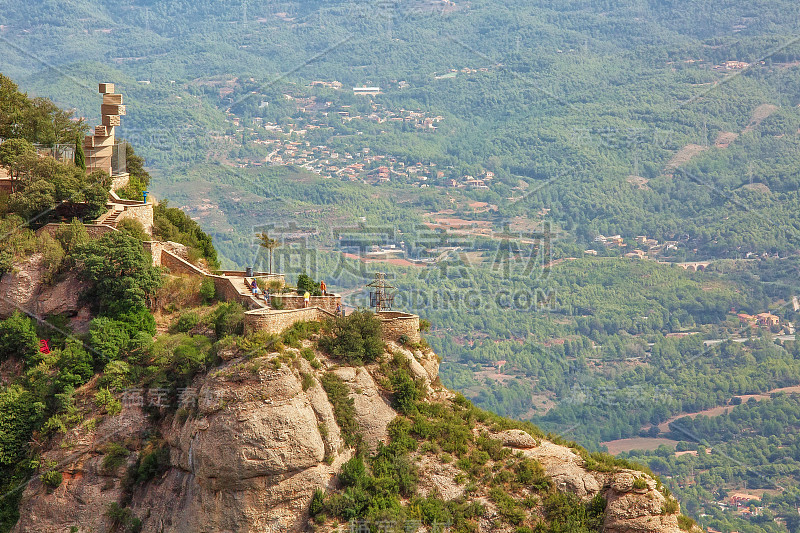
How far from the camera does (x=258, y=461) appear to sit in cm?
3841

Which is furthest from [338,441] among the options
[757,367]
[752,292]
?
[752,292]

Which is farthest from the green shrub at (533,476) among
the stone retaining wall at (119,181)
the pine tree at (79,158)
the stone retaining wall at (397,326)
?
the pine tree at (79,158)

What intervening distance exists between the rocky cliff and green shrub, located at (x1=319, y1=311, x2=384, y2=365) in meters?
0.53

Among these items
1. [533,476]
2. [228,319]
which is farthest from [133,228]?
[533,476]

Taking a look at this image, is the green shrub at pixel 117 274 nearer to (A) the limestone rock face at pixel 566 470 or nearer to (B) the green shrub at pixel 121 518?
(B) the green shrub at pixel 121 518

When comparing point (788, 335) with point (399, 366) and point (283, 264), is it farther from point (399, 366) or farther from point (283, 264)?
point (399, 366)

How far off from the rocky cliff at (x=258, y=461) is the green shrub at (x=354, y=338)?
1.75 feet

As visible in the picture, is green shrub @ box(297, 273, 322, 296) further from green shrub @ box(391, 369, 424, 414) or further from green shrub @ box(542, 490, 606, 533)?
green shrub @ box(542, 490, 606, 533)

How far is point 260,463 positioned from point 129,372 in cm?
893

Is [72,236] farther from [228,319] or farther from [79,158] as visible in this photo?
[228,319]

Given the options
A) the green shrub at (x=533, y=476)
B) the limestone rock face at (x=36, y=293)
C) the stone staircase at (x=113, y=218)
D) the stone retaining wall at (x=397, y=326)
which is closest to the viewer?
the green shrub at (x=533, y=476)

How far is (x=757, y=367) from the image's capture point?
154m

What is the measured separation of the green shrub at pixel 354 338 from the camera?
42219mm

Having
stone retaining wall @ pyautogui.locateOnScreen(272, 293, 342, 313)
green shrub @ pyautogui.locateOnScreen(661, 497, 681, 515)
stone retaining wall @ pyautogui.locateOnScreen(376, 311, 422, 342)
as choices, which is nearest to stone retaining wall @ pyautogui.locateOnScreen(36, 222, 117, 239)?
stone retaining wall @ pyautogui.locateOnScreen(272, 293, 342, 313)
